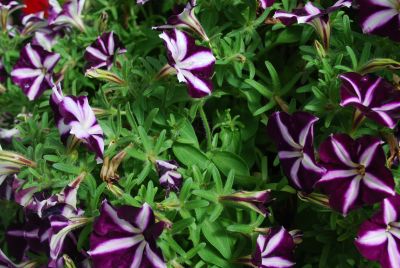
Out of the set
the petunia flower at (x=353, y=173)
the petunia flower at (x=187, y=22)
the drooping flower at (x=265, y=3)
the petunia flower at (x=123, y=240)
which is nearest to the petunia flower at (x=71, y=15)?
the petunia flower at (x=187, y=22)

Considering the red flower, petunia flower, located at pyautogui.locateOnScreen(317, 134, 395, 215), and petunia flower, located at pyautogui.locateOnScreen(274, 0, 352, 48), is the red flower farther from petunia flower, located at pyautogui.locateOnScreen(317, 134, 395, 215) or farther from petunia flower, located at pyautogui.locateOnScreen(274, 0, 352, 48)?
petunia flower, located at pyautogui.locateOnScreen(317, 134, 395, 215)

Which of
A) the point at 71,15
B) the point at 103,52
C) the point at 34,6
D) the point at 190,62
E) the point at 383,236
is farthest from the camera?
the point at 34,6

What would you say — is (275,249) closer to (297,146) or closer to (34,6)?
(297,146)

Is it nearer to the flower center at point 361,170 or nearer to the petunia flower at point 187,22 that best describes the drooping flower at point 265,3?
the petunia flower at point 187,22

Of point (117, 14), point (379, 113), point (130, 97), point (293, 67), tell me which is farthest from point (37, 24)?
point (379, 113)

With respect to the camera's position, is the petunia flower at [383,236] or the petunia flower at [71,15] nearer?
the petunia flower at [383,236]

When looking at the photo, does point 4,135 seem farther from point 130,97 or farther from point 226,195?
point 226,195

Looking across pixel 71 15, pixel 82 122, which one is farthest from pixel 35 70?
pixel 82 122
